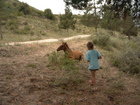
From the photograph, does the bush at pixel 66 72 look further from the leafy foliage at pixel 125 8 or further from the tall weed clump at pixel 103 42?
the tall weed clump at pixel 103 42

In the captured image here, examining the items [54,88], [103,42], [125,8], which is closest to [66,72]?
[54,88]

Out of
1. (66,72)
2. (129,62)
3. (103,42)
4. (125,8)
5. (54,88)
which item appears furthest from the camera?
(103,42)

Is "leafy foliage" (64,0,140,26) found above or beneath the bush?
above

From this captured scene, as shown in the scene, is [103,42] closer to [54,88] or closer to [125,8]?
[125,8]

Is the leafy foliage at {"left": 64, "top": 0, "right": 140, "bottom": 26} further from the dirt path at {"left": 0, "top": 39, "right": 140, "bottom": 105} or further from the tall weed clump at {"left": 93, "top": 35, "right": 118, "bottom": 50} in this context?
the tall weed clump at {"left": 93, "top": 35, "right": 118, "bottom": 50}

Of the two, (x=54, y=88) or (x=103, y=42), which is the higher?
(x=103, y=42)

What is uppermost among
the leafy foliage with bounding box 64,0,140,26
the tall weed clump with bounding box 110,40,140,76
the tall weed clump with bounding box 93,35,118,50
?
the leafy foliage with bounding box 64,0,140,26

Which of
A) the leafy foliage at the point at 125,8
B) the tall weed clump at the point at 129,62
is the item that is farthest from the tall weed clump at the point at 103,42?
the leafy foliage at the point at 125,8

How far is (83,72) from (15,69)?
102 inches

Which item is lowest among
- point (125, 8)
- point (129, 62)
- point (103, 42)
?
point (129, 62)

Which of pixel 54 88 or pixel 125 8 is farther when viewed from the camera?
pixel 54 88

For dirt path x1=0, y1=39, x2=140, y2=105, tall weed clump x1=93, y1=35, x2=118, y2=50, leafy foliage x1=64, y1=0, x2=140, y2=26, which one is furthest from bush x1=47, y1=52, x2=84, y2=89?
tall weed clump x1=93, y1=35, x2=118, y2=50

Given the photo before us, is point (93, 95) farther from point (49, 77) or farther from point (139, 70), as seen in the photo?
point (139, 70)

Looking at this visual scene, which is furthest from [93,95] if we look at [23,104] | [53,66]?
[53,66]
